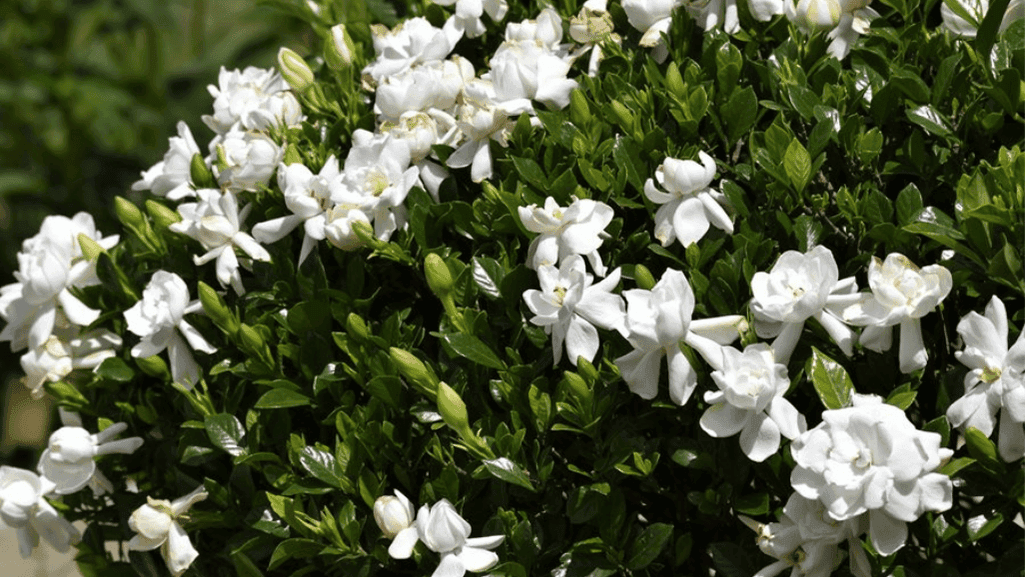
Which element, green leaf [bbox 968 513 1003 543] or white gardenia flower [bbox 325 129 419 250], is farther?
white gardenia flower [bbox 325 129 419 250]

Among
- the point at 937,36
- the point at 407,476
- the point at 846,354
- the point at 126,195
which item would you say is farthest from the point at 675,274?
the point at 126,195

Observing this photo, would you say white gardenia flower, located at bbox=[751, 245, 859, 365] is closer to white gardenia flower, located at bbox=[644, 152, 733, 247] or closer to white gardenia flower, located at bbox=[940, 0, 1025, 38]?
white gardenia flower, located at bbox=[644, 152, 733, 247]

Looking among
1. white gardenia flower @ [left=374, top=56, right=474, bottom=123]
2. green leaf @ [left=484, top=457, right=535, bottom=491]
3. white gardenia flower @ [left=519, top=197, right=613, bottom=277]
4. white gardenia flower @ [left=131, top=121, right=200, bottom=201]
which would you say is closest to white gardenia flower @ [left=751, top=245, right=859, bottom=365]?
white gardenia flower @ [left=519, top=197, right=613, bottom=277]

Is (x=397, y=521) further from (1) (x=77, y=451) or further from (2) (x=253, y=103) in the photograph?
(2) (x=253, y=103)

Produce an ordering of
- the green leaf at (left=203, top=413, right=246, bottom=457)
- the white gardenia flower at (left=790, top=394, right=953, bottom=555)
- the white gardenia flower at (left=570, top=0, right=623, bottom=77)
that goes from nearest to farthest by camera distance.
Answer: the white gardenia flower at (left=790, top=394, right=953, bottom=555), the green leaf at (left=203, top=413, right=246, bottom=457), the white gardenia flower at (left=570, top=0, right=623, bottom=77)

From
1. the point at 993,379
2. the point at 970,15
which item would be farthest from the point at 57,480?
the point at 970,15

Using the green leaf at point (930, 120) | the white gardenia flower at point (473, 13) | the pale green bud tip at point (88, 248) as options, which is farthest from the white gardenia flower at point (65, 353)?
the green leaf at point (930, 120)

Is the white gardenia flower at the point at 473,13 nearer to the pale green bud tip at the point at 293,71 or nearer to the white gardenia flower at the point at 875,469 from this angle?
the pale green bud tip at the point at 293,71

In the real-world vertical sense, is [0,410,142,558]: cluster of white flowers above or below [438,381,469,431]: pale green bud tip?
below
